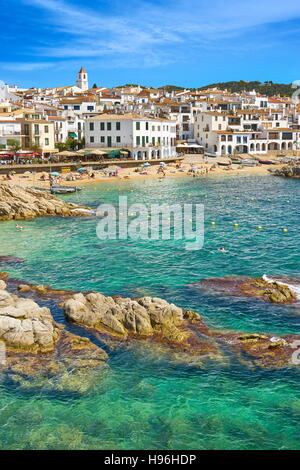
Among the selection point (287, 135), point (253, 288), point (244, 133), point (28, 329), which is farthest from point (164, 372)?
point (287, 135)

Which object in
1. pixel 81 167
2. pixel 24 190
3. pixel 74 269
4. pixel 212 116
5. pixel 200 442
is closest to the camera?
pixel 200 442

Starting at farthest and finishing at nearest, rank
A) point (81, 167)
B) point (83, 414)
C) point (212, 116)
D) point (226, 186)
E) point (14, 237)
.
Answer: point (212, 116), point (81, 167), point (226, 186), point (14, 237), point (83, 414)

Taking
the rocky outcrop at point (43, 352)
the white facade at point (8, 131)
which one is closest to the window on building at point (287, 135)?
the white facade at point (8, 131)

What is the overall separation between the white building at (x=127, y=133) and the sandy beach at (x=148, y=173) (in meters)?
5.29

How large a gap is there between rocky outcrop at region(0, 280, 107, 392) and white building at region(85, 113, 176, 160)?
77628 millimetres

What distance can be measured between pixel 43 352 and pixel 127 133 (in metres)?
81.2

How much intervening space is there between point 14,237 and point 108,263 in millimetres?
11661

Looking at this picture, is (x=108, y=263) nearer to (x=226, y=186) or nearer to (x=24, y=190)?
(x=24, y=190)

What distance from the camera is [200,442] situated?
47.0 feet

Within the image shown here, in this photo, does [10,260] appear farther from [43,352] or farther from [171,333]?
[171,333]

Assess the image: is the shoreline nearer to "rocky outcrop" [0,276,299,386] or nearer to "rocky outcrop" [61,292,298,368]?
"rocky outcrop" [61,292,298,368]

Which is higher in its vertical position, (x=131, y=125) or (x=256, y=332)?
(x=131, y=125)

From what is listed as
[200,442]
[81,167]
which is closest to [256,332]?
[200,442]

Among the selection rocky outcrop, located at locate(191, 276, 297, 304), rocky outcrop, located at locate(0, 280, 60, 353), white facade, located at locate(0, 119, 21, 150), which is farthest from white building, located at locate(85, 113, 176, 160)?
rocky outcrop, located at locate(0, 280, 60, 353)
